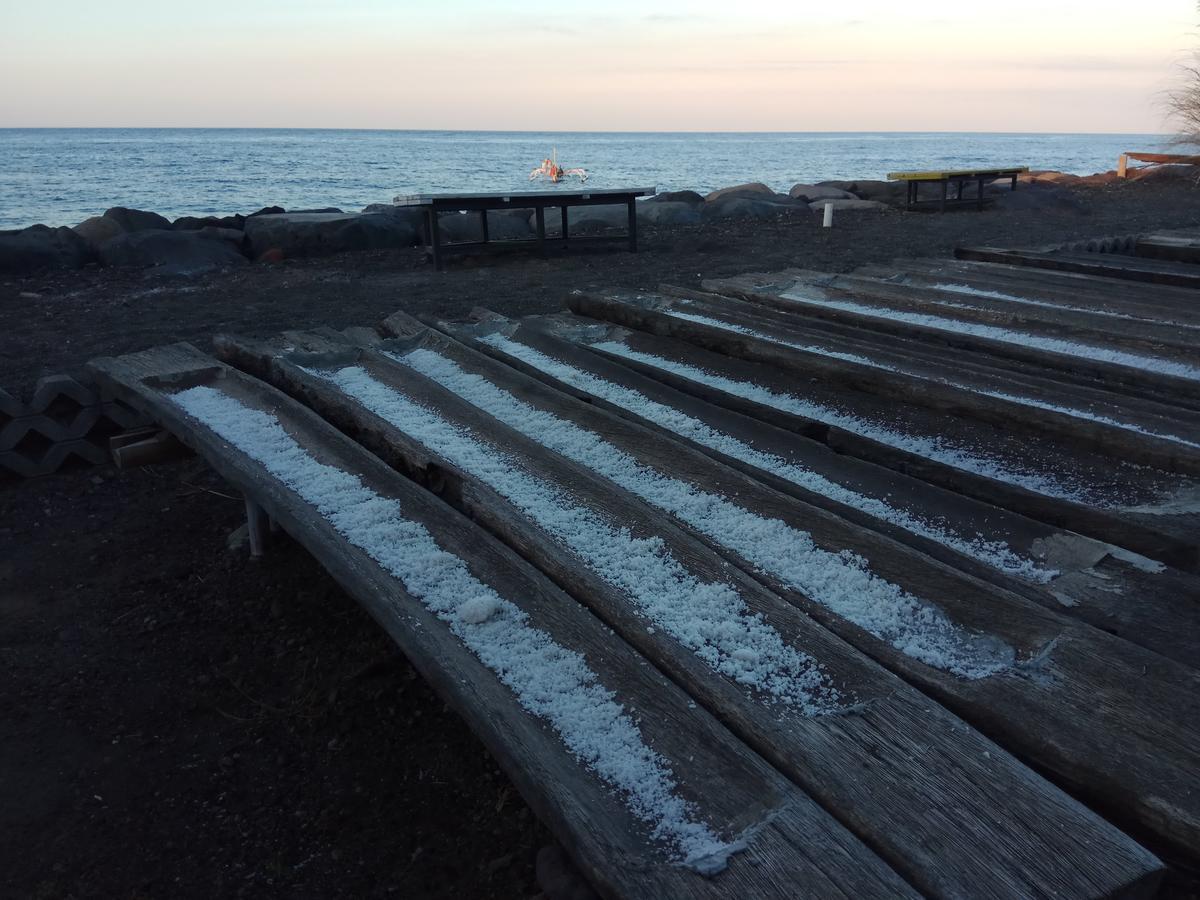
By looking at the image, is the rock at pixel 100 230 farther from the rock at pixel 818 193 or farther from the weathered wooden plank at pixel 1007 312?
the rock at pixel 818 193

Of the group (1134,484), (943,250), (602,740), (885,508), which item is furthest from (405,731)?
(943,250)

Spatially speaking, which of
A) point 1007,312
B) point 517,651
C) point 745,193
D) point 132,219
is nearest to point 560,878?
point 517,651

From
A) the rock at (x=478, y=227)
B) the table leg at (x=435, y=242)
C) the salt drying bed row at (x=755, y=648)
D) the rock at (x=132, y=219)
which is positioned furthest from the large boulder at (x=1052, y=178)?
the salt drying bed row at (x=755, y=648)

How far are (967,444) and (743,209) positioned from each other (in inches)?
609

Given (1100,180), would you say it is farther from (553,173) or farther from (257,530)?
(257,530)

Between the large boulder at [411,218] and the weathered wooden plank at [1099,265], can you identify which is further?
the large boulder at [411,218]

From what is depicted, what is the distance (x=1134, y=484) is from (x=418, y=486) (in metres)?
2.36

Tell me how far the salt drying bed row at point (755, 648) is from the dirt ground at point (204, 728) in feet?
2.27

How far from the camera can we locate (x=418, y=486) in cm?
307

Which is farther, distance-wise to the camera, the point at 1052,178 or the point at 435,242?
the point at 1052,178

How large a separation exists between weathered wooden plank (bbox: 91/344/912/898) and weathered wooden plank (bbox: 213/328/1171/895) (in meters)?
0.06

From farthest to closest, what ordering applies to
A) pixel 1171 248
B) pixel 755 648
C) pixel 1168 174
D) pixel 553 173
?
pixel 553 173 → pixel 1168 174 → pixel 1171 248 → pixel 755 648

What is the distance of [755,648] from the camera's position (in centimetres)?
205

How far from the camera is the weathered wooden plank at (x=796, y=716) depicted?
4.86 ft
